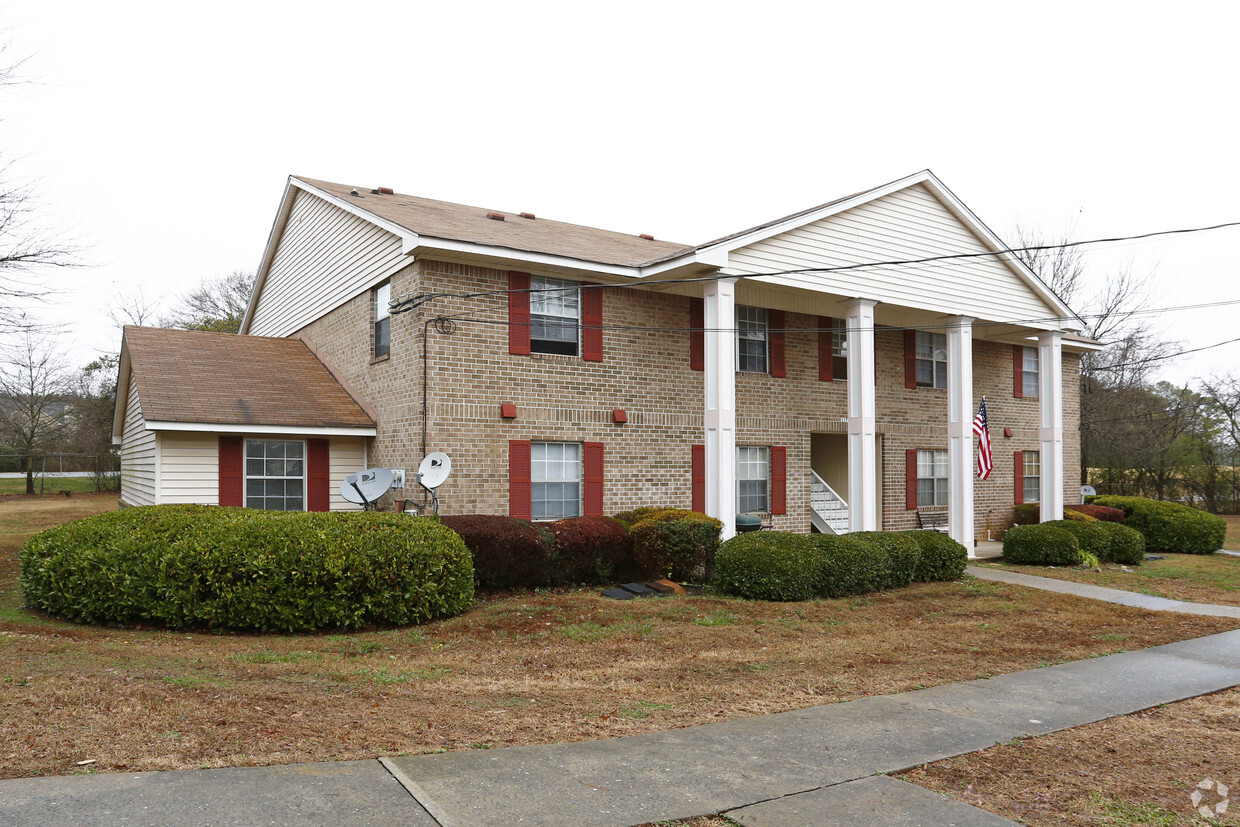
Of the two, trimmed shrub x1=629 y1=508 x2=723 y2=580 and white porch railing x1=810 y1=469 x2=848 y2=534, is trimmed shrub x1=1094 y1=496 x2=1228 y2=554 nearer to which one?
white porch railing x1=810 y1=469 x2=848 y2=534

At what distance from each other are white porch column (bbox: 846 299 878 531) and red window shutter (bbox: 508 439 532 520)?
5911 millimetres

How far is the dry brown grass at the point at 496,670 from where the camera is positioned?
5238 mm

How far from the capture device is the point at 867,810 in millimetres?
4438

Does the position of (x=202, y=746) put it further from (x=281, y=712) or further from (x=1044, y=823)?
(x=1044, y=823)

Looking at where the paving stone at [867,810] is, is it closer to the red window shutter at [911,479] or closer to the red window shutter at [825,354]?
the red window shutter at [825,354]

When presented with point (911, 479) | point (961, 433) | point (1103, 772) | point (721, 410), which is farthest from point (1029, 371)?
point (1103, 772)

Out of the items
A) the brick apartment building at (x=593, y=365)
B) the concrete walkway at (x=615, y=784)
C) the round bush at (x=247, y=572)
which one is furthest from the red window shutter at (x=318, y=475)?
the concrete walkway at (x=615, y=784)

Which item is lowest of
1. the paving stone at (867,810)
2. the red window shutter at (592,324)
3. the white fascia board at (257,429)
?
the paving stone at (867,810)

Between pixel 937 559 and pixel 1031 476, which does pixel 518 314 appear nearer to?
pixel 937 559

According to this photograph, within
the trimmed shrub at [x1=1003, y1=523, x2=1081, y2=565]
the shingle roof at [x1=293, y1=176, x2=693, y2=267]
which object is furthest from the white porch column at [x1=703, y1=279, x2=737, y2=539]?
the trimmed shrub at [x1=1003, y1=523, x2=1081, y2=565]

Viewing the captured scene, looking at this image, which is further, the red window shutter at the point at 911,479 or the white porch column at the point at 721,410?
the red window shutter at the point at 911,479

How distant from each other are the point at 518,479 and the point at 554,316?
284 cm

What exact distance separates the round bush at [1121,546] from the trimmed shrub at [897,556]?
585 cm

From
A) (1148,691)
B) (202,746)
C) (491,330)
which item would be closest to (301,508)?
(491,330)
